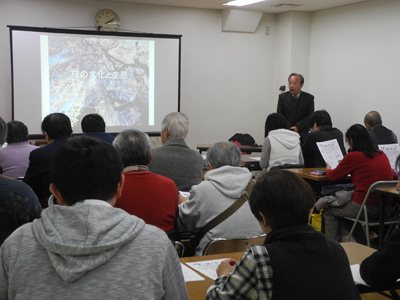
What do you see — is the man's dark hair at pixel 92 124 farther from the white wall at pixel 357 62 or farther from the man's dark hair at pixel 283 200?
the white wall at pixel 357 62

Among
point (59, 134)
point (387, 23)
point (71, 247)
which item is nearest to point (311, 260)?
point (71, 247)

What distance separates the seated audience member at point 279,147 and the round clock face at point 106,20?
10.5 feet

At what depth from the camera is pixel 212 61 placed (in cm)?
813

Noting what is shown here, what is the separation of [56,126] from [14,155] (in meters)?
0.63

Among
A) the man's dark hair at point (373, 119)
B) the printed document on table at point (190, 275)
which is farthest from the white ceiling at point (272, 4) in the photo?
the printed document on table at point (190, 275)

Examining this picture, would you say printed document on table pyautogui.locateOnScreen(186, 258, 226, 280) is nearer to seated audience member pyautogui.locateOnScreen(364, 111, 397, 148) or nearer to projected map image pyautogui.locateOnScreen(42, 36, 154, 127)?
A: seated audience member pyautogui.locateOnScreen(364, 111, 397, 148)

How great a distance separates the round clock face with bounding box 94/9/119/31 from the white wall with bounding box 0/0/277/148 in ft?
0.31

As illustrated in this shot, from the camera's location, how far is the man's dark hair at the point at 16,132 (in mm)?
4164

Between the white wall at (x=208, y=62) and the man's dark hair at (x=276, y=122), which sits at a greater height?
the white wall at (x=208, y=62)

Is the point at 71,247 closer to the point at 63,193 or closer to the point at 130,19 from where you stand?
the point at 63,193

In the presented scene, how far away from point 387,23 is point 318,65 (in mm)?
1556

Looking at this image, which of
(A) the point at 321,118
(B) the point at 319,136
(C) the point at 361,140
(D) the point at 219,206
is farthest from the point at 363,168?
(D) the point at 219,206

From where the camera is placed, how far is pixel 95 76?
23.3 feet

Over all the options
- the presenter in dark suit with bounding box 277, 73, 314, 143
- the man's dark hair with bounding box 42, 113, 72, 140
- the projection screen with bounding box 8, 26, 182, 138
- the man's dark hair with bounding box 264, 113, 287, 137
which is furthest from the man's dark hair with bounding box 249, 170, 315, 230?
the presenter in dark suit with bounding box 277, 73, 314, 143
